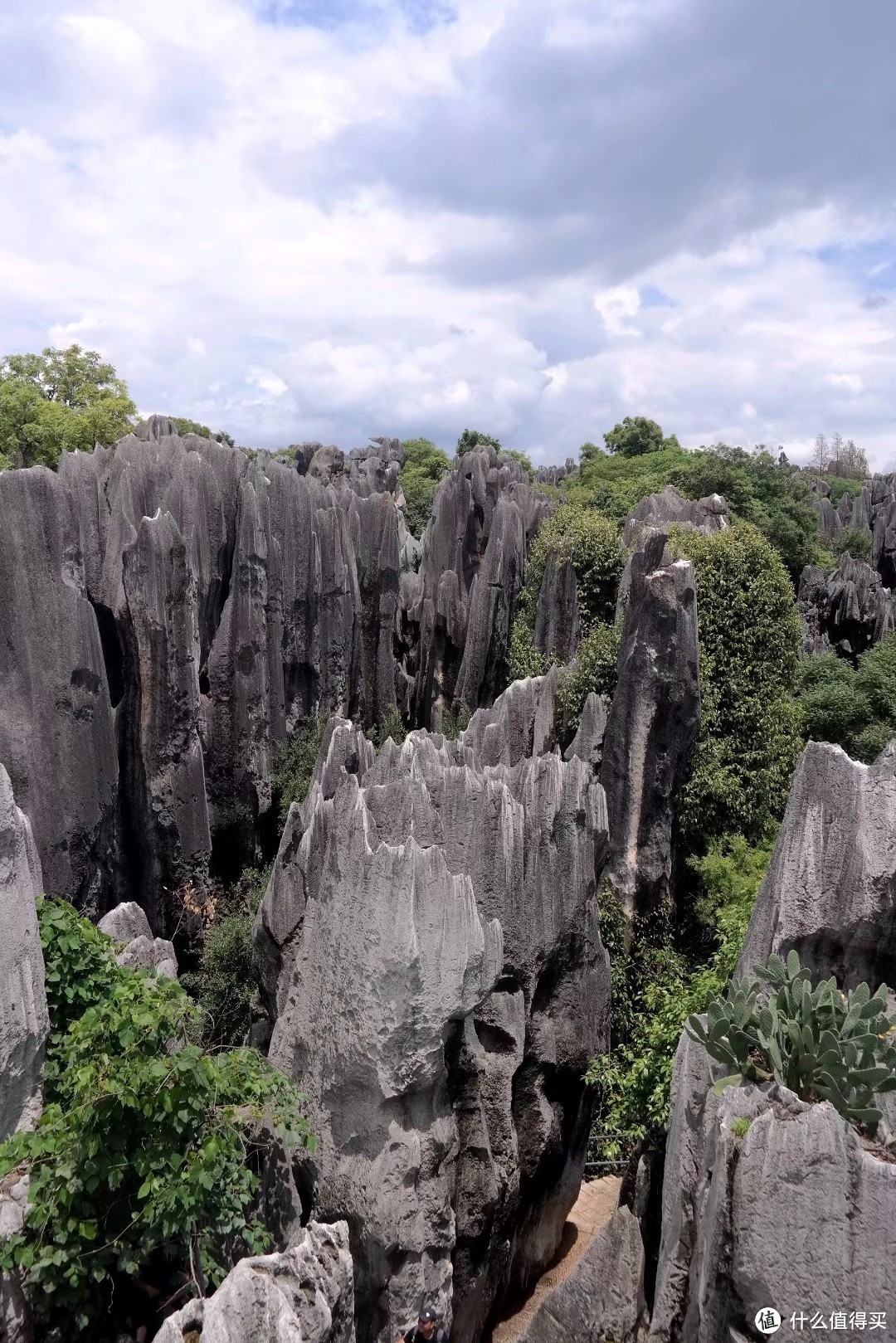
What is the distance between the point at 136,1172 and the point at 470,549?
1744cm

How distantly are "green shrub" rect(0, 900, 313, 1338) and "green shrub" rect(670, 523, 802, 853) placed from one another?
873cm

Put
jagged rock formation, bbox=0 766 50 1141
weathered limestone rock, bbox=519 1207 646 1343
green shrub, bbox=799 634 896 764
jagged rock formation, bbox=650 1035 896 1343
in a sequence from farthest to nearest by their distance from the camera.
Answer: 1. green shrub, bbox=799 634 896 764
2. weathered limestone rock, bbox=519 1207 646 1343
3. jagged rock formation, bbox=0 766 50 1141
4. jagged rock formation, bbox=650 1035 896 1343

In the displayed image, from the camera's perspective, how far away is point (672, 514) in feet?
58.4

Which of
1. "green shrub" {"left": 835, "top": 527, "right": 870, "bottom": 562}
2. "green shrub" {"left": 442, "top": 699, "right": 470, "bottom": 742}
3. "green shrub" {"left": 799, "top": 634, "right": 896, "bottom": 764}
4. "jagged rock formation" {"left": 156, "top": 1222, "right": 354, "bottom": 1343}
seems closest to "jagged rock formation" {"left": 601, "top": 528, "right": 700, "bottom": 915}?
"green shrub" {"left": 799, "top": 634, "right": 896, "bottom": 764}

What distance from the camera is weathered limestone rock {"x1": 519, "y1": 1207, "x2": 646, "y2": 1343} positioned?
22.1 feet

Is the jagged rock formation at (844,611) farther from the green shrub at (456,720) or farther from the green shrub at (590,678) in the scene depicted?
the green shrub at (590,678)

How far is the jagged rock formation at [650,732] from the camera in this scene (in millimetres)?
12617

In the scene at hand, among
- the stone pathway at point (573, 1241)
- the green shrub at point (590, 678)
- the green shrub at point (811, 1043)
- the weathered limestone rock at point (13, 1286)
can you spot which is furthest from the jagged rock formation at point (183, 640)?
the green shrub at point (811, 1043)

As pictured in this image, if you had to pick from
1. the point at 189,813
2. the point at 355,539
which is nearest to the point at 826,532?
the point at 355,539

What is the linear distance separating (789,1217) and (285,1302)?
9.09ft

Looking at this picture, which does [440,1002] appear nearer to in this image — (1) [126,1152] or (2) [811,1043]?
(1) [126,1152]

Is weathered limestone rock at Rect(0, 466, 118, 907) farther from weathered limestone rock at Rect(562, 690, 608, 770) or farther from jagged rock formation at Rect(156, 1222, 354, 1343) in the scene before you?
jagged rock formation at Rect(156, 1222, 354, 1343)

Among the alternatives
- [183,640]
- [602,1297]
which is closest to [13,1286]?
[602,1297]

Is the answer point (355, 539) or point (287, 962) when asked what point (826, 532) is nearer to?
point (355, 539)
